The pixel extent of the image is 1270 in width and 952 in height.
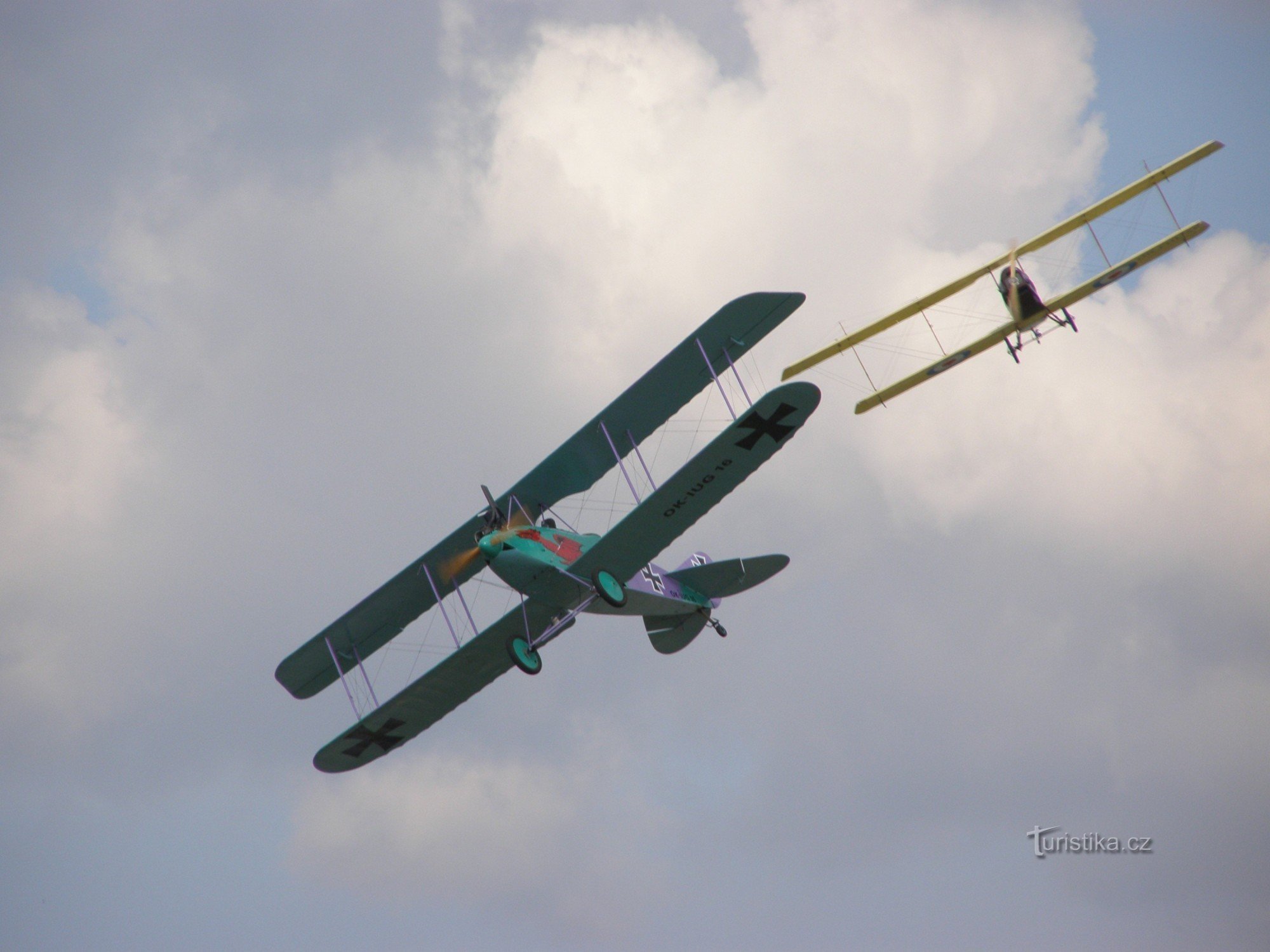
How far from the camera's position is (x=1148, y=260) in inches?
1037

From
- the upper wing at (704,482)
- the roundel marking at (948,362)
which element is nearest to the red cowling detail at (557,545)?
the upper wing at (704,482)

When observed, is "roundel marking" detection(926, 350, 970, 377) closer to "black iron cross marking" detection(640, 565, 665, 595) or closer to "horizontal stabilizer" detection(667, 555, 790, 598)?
"horizontal stabilizer" detection(667, 555, 790, 598)

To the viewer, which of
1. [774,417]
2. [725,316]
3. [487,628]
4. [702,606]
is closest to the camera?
[774,417]

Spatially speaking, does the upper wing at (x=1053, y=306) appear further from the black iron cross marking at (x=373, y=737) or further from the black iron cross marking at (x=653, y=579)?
the black iron cross marking at (x=373, y=737)

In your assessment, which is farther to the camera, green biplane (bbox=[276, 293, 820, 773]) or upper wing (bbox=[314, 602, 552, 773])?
upper wing (bbox=[314, 602, 552, 773])

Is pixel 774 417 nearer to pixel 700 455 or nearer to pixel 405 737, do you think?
pixel 700 455

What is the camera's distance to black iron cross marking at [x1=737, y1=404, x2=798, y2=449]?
2011 centimetres

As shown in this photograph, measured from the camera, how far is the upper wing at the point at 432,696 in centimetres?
2335

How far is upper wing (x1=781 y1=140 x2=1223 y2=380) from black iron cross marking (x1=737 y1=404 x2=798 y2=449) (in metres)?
9.11

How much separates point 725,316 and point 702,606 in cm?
732

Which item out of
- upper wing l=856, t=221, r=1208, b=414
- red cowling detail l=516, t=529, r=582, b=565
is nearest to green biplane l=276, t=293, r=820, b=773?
red cowling detail l=516, t=529, r=582, b=565

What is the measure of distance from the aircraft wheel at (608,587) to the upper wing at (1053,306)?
8.33m

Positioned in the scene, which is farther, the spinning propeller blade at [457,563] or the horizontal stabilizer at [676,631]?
the horizontal stabilizer at [676,631]

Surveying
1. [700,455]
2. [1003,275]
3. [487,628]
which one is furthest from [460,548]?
[1003,275]
